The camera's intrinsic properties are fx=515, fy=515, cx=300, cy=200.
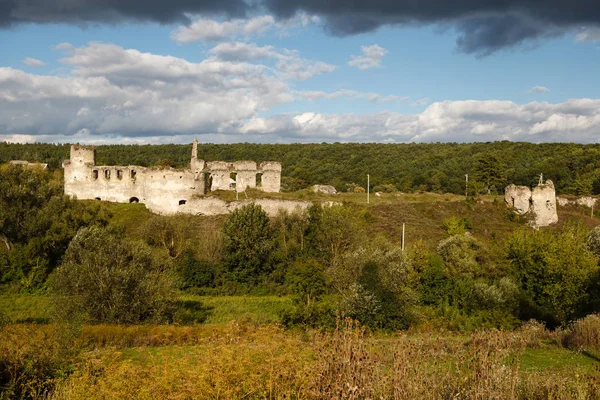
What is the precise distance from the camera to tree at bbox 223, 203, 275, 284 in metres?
33.2

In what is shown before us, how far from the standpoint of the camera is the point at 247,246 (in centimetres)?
3362

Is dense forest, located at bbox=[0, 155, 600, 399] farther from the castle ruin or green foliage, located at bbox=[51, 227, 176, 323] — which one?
the castle ruin

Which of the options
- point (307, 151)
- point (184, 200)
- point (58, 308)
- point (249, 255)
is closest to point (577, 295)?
point (249, 255)

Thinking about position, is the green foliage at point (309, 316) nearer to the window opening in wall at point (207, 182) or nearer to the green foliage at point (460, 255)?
the green foliage at point (460, 255)

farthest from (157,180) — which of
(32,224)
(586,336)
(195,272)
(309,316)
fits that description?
(586,336)

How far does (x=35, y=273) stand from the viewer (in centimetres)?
3072

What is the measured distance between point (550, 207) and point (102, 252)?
36.8 metres

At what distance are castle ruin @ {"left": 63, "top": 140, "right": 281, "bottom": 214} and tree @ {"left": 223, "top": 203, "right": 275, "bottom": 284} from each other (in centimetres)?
785

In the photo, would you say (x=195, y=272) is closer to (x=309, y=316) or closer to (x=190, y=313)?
(x=190, y=313)

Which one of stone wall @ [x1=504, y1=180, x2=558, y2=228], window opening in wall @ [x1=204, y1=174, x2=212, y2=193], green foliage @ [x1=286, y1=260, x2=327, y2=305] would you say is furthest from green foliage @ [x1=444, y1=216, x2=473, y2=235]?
window opening in wall @ [x1=204, y1=174, x2=212, y2=193]

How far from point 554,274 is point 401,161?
3043 inches

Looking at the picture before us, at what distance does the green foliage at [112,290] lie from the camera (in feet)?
63.9

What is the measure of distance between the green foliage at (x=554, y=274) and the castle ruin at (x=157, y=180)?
77.0ft

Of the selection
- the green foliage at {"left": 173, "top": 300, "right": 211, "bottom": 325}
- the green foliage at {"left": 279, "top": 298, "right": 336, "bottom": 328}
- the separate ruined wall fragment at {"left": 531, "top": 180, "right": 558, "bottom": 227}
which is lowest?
the green foliage at {"left": 173, "top": 300, "right": 211, "bottom": 325}
